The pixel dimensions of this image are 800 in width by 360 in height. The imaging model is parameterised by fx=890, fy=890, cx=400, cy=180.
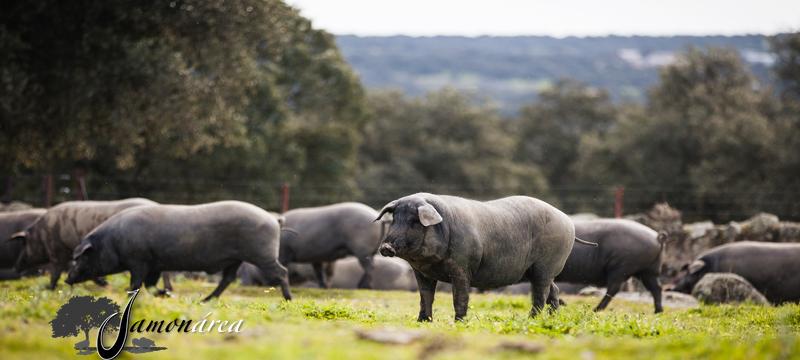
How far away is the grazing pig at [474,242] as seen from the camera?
9.98 meters

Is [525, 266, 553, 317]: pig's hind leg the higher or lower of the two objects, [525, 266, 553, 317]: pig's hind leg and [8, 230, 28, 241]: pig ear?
the higher

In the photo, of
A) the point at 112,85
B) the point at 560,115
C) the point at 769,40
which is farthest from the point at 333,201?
the point at 560,115

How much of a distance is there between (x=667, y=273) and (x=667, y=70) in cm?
3663

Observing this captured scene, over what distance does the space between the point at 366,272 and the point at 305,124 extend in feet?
86.6

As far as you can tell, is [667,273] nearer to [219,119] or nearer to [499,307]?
[499,307]

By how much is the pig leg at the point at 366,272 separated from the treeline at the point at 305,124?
5148mm

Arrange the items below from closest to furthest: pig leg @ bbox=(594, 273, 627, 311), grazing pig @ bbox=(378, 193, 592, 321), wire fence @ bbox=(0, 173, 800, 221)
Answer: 1. grazing pig @ bbox=(378, 193, 592, 321)
2. pig leg @ bbox=(594, 273, 627, 311)
3. wire fence @ bbox=(0, 173, 800, 221)

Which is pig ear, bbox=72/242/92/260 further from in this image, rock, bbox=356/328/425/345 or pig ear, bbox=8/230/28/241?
rock, bbox=356/328/425/345

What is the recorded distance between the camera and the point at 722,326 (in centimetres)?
1094

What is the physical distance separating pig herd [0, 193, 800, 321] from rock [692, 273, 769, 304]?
1.17m

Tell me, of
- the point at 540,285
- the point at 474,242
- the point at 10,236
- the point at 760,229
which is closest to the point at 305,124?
the point at 760,229

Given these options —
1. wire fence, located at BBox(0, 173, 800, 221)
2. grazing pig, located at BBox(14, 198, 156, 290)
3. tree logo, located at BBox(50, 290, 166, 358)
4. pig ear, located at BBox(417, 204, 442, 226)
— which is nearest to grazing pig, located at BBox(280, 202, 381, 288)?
grazing pig, located at BBox(14, 198, 156, 290)

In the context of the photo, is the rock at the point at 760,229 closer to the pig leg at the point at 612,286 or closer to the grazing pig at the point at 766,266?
the grazing pig at the point at 766,266

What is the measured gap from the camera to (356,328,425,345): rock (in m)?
6.89
